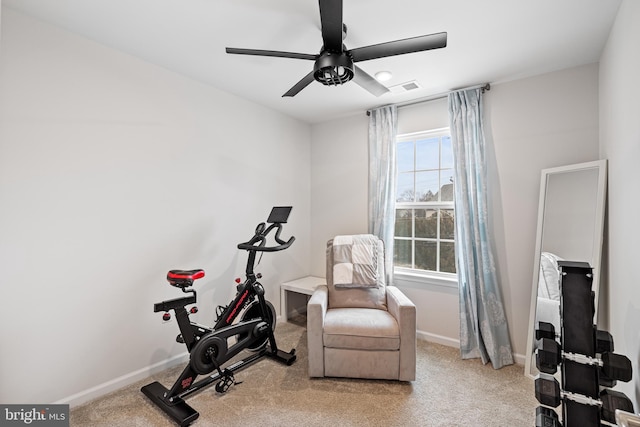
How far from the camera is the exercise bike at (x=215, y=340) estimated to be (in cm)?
201

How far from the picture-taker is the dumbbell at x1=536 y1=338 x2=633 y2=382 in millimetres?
1163

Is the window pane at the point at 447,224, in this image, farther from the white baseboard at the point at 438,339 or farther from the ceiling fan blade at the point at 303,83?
the ceiling fan blade at the point at 303,83

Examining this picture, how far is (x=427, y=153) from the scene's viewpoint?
3.23 m

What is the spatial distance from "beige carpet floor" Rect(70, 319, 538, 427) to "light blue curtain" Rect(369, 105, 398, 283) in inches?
47.6

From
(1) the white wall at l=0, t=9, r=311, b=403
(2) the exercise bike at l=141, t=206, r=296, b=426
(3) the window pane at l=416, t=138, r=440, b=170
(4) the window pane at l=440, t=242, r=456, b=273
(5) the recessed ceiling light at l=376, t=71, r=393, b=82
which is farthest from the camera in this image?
(3) the window pane at l=416, t=138, r=440, b=170

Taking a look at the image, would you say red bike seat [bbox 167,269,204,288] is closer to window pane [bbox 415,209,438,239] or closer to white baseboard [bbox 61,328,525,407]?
white baseboard [bbox 61,328,525,407]

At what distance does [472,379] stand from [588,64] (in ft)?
8.81

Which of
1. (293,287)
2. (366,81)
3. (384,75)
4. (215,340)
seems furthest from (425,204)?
(215,340)

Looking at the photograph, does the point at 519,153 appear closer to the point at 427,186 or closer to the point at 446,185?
the point at 446,185

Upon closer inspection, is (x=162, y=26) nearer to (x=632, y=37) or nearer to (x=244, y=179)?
(x=244, y=179)

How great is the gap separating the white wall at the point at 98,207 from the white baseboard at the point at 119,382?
11 millimetres

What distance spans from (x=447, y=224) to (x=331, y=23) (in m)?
2.34

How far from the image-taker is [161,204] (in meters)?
2.47

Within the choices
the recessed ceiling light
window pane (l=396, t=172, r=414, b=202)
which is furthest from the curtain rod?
window pane (l=396, t=172, r=414, b=202)
